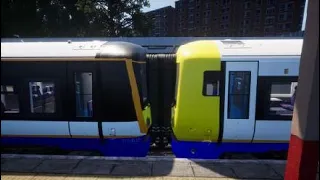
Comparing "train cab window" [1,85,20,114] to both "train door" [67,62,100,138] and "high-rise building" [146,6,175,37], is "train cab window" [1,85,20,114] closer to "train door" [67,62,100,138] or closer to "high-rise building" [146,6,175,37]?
"train door" [67,62,100,138]

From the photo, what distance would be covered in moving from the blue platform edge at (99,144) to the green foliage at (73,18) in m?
20.7

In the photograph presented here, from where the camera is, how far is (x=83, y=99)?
→ 7133 millimetres

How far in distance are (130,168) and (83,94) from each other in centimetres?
233

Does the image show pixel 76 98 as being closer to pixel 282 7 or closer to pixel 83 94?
pixel 83 94

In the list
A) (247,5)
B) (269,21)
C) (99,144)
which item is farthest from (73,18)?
(247,5)

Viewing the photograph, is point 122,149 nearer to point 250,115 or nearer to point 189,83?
point 189,83

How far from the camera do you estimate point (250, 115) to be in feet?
22.8

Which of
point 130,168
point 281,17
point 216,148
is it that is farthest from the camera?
point 281,17

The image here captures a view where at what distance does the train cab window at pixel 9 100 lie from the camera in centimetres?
720

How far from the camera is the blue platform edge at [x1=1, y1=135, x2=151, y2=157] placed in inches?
281

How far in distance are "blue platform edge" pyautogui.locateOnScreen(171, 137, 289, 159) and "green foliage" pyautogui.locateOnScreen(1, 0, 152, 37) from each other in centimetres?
2313

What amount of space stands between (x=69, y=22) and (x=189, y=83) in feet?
94.3

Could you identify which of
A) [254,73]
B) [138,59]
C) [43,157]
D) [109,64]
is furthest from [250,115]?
[43,157]

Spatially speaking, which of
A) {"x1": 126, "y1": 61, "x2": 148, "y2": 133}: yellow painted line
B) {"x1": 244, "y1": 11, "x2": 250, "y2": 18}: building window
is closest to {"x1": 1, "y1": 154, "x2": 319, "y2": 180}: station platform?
{"x1": 126, "y1": 61, "x2": 148, "y2": 133}: yellow painted line
